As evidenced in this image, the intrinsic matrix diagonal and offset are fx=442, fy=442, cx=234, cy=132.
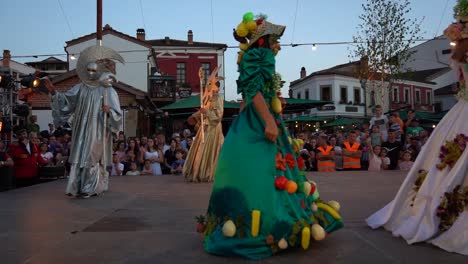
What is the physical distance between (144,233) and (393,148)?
9078mm

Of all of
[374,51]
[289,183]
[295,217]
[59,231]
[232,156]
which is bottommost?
[59,231]

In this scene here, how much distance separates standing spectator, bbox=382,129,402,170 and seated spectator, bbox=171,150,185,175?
544cm

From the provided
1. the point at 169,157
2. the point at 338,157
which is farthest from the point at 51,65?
the point at 338,157

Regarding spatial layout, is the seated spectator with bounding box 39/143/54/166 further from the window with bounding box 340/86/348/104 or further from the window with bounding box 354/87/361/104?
the window with bounding box 354/87/361/104

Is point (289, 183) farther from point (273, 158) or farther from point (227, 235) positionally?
point (227, 235)

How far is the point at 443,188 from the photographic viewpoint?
3391 millimetres

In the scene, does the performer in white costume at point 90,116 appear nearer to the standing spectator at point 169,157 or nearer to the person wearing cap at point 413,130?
the standing spectator at point 169,157

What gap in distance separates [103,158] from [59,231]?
120 inches

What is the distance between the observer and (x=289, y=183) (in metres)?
3.21

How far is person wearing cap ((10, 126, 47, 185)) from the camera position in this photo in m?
9.77

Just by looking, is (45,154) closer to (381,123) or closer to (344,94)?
(381,123)

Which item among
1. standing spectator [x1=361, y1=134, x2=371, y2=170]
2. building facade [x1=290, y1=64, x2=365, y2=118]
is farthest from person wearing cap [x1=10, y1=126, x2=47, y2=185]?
building facade [x1=290, y1=64, x2=365, y2=118]

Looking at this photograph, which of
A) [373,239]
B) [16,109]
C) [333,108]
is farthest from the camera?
[333,108]

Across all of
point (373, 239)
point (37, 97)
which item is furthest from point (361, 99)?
point (373, 239)
